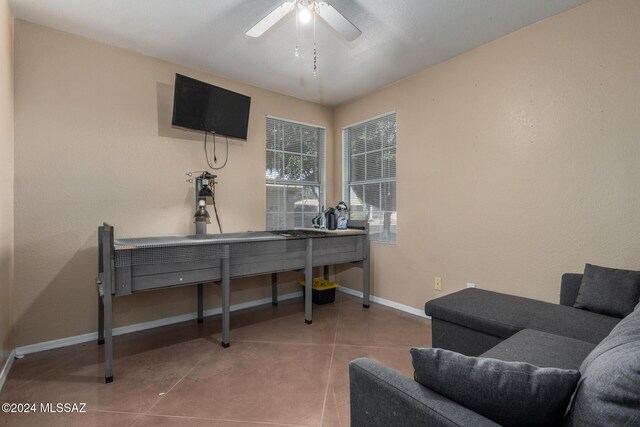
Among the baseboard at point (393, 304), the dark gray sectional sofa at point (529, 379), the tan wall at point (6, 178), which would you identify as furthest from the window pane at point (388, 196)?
the tan wall at point (6, 178)

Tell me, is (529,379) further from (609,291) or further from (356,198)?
(356,198)

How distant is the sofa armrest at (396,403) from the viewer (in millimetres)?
797

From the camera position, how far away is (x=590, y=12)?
2102 millimetres

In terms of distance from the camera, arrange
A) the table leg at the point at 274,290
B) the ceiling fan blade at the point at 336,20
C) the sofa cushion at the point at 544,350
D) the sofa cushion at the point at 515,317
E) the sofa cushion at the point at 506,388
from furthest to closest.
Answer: the table leg at the point at 274,290, the ceiling fan blade at the point at 336,20, the sofa cushion at the point at 515,317, the sofa cushion at the point at 544,350, the sofa cushion at the point at 506,388

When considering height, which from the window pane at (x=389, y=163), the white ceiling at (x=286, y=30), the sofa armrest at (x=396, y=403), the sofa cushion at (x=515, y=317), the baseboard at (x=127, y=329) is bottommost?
the baseboard at (x=127, y=329)

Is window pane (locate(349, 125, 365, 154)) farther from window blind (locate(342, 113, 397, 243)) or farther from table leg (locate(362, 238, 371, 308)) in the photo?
table leg (locate(362, 238, 371, 308))

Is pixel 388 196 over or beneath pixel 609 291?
over

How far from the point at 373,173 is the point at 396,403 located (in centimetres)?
312

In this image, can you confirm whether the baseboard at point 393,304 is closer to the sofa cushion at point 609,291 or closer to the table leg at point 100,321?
the sofa cushion at point 609,291

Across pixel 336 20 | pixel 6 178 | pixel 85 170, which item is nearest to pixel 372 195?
pixel 336 20

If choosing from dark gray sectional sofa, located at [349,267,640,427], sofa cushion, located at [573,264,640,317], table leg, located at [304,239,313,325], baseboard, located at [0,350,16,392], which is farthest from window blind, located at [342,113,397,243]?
baseboard, located at [0,350,16,392]

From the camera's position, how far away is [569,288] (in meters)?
2.03

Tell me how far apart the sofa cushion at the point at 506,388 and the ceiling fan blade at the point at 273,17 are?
207 centimetres

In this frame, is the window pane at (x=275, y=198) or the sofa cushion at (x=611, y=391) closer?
the sofa cushion at (x=611, y=391)
